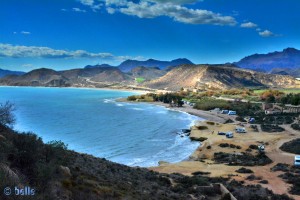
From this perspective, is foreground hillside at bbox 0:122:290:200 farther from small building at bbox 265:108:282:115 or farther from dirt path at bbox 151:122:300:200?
small building at bbox 265:108:282:115

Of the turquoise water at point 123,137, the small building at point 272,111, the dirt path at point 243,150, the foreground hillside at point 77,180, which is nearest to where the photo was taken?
the foreground hillside at point 77,180

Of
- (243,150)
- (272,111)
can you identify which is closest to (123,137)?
(243,150)

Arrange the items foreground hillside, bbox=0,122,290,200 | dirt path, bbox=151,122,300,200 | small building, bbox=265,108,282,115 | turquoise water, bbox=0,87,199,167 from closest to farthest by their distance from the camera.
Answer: foreground hillside, bbox=0,122,290,200, dirt path, bbox=151,122,300,200, turquoise water, bbox=0,87,199,167, small building, bbox=265,108,282,115

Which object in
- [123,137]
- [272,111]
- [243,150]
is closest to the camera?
[243,150]

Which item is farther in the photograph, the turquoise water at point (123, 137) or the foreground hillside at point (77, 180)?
the turquoise water at point (123, 137)

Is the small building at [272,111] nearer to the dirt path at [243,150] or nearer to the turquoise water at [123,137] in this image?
the dirt path at [243,150]

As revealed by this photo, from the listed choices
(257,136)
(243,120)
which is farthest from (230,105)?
(257,136)

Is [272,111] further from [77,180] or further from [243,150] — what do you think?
[77,180]

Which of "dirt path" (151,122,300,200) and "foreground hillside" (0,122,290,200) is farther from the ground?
"foreground hillside" (0,122,290,200)

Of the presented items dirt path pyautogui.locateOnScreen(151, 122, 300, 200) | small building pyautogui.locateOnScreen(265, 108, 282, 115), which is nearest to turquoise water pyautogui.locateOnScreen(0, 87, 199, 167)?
dirt path pyautogui.locateOnScreen(151, 122, 300, 200)

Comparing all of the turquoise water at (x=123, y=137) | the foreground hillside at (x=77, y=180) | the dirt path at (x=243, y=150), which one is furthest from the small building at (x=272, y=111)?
the foreground hillside at (x=77, y=180)

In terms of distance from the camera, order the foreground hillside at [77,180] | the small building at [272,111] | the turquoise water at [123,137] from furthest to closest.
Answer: the small building at [272,111]
the turquoise water at [123,137]
the foreground hillside at [77,180]
